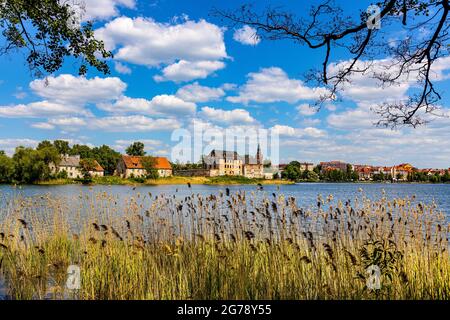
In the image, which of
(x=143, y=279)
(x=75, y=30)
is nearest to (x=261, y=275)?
(x=143, y=279)

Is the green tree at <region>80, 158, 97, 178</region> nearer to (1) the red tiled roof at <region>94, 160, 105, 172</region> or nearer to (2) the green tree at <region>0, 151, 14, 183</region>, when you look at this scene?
(1) the red tiled roof at <region>94, 160, 105, 172</region>

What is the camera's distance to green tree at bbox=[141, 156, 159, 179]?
95.5m

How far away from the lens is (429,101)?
22.5ft

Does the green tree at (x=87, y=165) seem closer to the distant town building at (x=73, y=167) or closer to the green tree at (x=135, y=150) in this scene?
the distant town building at (x=73, y=167)

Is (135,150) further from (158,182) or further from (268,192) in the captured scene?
(268,192)

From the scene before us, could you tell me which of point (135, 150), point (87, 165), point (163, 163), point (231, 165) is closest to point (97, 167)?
point (87, 165)

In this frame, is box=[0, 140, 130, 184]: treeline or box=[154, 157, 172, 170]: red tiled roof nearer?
box=[0, 140, 130, 184]: treeline

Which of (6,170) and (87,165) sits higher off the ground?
(87,165)

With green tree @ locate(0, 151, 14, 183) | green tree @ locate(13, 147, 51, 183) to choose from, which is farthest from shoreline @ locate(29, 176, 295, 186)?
green tree @ locate(0, 151, 14, 183)

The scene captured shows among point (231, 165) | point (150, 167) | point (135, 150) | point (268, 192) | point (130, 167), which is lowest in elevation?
point (268, 192)

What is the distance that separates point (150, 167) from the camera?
326 feet

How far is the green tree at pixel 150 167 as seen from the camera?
95.5 m

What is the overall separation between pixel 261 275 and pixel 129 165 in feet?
342
